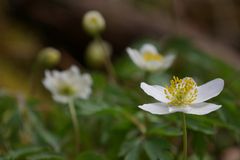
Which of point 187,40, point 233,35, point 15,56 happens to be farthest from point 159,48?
point 233,35

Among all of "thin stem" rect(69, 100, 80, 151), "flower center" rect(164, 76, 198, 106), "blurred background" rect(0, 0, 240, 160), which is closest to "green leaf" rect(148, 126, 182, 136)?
"flower center" rect(164, 76, 198, 106)

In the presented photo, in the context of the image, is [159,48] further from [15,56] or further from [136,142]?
[15,56]

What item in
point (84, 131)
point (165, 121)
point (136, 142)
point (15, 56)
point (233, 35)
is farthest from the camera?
point (233, 35)

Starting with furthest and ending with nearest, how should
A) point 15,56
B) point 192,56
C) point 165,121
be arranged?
point 15,56 → point 192,56 → point 165,121

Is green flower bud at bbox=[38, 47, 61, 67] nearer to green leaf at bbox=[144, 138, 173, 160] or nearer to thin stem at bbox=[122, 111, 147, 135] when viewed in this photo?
thin stem at bbox=[122, 111, 147, 135]

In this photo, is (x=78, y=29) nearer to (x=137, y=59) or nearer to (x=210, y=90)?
(x=137, y=59)

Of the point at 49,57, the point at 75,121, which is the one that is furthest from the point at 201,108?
the point at 49,57

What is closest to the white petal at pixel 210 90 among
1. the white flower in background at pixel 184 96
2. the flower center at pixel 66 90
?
the white flower in background at pixel 184 96
